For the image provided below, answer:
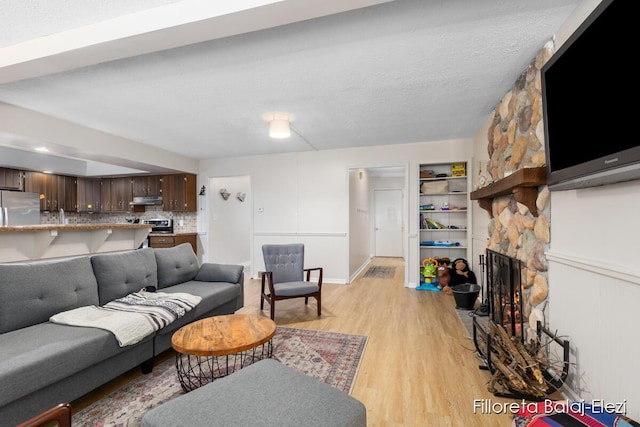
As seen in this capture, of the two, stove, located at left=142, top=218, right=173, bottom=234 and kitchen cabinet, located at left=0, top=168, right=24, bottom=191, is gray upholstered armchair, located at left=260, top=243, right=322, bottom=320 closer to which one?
stove, located at left=142, top=218, right=173, bottom=234

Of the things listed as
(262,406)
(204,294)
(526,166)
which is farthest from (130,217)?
(526,166)

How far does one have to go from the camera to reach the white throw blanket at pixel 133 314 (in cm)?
209

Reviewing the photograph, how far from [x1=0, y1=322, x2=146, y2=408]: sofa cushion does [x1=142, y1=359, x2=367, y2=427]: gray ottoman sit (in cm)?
90

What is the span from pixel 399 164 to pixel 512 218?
264 cm

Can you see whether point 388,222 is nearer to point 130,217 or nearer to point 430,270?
point 430,270

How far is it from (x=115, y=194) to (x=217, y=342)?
21.4ft

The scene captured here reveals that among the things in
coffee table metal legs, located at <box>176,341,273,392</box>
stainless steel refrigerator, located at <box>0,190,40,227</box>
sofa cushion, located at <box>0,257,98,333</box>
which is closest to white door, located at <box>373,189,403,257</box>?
coffee table metal legs, located at <box>176,341,273,392</box>

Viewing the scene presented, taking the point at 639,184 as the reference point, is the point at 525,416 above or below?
below

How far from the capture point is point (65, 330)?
2.01m

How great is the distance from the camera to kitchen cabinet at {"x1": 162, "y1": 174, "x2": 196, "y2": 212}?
249 inches

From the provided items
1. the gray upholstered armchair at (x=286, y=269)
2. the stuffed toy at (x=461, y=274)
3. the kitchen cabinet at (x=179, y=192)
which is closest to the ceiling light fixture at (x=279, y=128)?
the gray upholstered armchair at (x=286, y=269)

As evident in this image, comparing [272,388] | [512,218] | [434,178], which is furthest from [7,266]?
[434,178]

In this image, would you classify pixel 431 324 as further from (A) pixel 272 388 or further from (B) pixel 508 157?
(A) pixel 272 388

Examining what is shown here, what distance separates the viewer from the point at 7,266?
2.11 meters
